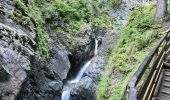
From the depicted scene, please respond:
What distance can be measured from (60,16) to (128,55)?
6.33 m

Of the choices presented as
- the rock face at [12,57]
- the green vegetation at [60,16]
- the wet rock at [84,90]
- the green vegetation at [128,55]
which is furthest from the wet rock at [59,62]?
the rock face at [12,57]

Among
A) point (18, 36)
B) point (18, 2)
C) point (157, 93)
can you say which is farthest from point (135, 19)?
point (157, 93)

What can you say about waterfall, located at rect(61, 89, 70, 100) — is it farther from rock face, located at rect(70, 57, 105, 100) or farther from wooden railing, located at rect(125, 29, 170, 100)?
wooden railing, located at rect(125, 29, 170, 100)

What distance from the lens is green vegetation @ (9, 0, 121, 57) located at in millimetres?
12461

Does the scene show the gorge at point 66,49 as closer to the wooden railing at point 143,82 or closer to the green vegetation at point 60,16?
the green vegetation at point 60,16

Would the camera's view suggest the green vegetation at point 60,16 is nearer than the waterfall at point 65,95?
Yes

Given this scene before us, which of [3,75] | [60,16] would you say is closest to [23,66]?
[3,75]

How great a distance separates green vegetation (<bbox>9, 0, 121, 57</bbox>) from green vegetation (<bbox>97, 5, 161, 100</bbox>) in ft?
9.18

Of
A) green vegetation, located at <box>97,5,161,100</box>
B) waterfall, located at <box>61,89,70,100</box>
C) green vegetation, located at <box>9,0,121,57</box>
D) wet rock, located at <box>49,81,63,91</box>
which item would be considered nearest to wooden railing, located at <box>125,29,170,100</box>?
green vegetation, located at <box>97,5,161,100</box>

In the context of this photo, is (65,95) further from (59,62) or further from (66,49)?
(66,49)

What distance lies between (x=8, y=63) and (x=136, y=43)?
557 cm

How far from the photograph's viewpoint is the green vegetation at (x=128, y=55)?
10.6 metres

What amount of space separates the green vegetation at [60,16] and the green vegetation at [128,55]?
2.80 m

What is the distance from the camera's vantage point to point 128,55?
12141mm
